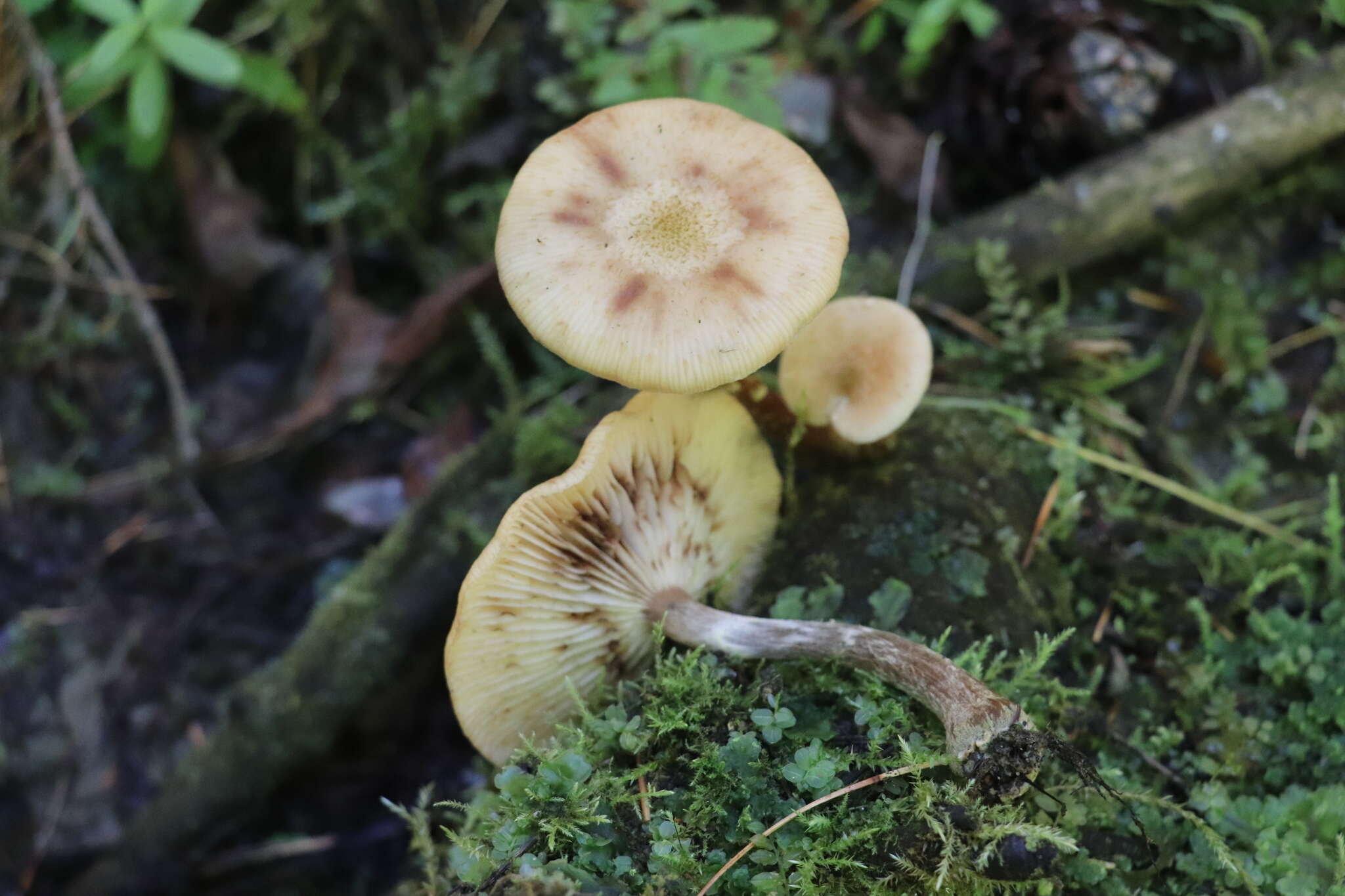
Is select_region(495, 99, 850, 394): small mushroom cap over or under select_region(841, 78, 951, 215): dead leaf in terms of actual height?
over

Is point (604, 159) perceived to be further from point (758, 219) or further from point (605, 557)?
point (605, 557)

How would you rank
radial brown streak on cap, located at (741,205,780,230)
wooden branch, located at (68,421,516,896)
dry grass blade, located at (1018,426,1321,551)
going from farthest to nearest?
wooden branch, located at (68,421,516,896)
dry grass blade, located at (1018,426,1321,551)
radial brown streak on cap, located at (741,205,780,230)

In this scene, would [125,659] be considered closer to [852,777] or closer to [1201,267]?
[852,777]

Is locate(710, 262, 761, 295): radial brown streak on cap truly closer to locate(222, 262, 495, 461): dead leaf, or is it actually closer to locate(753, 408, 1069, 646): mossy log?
locate(753, 408, 1069, 646): mossy log

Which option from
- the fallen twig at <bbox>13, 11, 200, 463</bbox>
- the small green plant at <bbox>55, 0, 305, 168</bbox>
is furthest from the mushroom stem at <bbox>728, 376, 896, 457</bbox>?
the fallen twig at <bbox>13, 11, 200, 463</bbox>

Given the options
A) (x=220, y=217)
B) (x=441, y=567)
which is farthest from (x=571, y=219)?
(x=220, y=217)

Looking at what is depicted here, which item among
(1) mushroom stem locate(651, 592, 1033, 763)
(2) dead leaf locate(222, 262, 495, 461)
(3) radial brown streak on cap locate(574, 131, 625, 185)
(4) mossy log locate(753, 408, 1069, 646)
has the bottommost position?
(4) mossy log locate(753, 408, 1069, 646)

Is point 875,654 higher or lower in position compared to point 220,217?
lower

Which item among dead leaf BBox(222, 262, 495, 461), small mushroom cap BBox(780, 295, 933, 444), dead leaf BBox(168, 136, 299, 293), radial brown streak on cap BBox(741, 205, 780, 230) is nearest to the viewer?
radial brown streak on cap BBox(741, 205, 780, 230)

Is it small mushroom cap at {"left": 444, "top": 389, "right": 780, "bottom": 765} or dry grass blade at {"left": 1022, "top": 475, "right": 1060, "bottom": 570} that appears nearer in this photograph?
small mushroom cap at {"left": 444, "top": 389, "right": 780, "bottom": 765}
